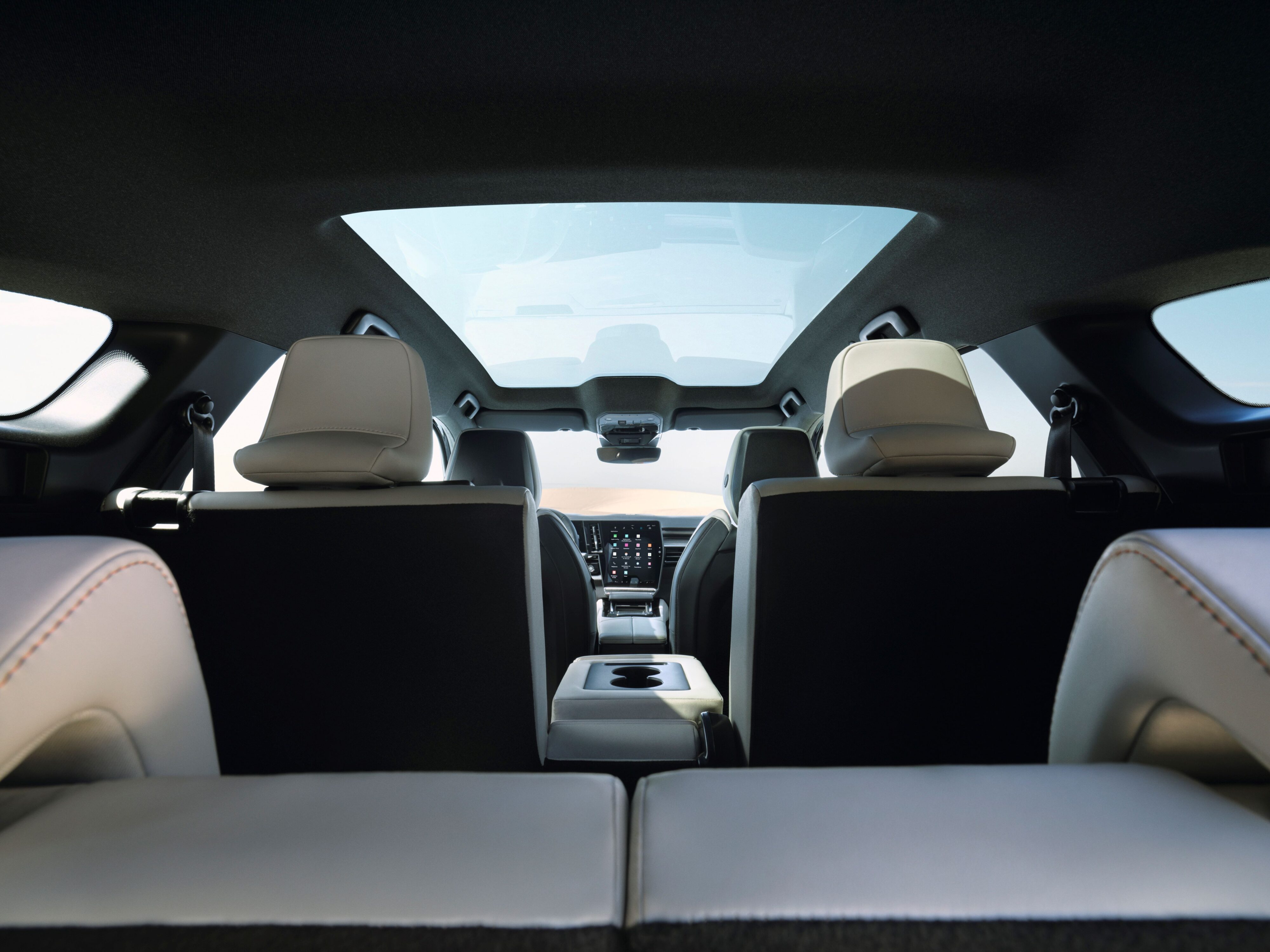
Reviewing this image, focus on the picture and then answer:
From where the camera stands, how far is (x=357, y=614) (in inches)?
57.7

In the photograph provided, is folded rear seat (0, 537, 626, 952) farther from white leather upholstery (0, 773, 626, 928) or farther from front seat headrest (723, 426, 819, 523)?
front seat headrest (723, 426, 819, 523)

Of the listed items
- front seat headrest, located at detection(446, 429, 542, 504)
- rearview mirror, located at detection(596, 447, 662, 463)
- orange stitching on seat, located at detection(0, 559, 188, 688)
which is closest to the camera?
orange stitching on seat, located at detection(0, 559, 188, 688)

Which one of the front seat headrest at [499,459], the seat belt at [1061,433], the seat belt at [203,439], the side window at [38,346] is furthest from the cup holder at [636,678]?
the side window at [38,346]

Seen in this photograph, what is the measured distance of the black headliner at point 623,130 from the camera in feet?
5.02

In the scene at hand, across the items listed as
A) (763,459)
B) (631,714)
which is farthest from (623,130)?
(631,714)

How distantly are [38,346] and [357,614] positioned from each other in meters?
2.25

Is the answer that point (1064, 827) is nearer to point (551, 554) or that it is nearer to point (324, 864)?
point (324, 864)

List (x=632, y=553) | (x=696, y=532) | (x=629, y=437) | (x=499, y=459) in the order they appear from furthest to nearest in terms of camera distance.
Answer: (x=629, y=437) < (x=632, y=553) < (x=499, y=459) < (x=696, y=532)

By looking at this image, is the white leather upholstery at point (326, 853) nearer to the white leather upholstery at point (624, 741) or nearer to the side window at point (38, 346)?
the white leather upholstery at point (624, 741)

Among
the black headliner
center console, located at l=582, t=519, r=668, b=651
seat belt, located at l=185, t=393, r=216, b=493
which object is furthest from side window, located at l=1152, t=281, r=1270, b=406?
seat belt, located at l=185, t=393, r=216, b=493

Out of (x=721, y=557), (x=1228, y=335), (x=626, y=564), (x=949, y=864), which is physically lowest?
(x=626, y=564)

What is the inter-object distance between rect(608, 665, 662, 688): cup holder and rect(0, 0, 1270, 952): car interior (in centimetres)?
3

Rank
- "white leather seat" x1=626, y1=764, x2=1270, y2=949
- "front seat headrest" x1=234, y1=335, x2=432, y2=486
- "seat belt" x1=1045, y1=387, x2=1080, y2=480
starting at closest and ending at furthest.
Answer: "white leather seat" x1=626, y1=764, x2=1270, y2=949
"front seat headrest" x1=234, y1=335, x2=432, y2=486
"seat belt" x1=1045, y1=387, x2=1080, y2=480

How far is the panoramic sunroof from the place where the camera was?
2912mm
